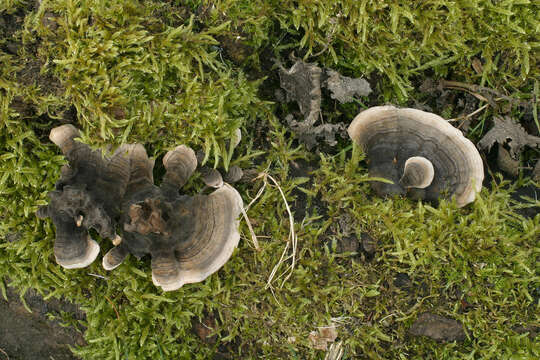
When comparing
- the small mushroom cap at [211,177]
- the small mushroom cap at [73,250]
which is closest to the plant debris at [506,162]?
the small mushroom cap at [211,177]

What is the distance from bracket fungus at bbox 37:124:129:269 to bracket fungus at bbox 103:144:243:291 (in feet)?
0.33

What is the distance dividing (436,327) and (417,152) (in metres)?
1.45

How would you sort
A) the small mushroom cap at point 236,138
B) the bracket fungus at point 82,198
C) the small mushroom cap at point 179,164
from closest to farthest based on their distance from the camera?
the bracket fungus at point 82,198 < the small mushroom cap at point 179,164 < the small mushroom cap at point 236,138

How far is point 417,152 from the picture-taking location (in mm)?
3520

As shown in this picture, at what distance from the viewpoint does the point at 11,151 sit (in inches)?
140

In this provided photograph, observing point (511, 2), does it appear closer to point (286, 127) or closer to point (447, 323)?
point (286, 127)

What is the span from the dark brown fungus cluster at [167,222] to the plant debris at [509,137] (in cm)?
223

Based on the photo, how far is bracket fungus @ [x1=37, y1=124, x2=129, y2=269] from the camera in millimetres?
3160

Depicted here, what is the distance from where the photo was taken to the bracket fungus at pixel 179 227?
332 centimetres

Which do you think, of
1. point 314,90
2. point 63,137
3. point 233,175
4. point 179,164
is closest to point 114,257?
point 179,164

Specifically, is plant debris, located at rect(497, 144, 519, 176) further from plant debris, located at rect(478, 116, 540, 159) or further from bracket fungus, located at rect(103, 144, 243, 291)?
bracket fungus, located at rect(103, 144, 243, 291)

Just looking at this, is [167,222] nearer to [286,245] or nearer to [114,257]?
[114,257]

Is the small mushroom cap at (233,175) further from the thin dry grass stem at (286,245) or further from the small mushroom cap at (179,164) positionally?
the small mushroom cap at (179,164)

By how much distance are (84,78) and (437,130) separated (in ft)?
9.10
